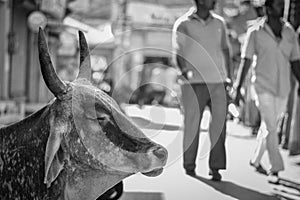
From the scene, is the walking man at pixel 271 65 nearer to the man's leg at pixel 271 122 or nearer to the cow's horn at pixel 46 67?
the man's leg at pixel 271 122

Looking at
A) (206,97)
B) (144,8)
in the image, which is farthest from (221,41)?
(144,8)

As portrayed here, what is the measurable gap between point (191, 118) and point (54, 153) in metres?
3.89

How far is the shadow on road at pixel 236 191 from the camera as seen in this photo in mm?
5031

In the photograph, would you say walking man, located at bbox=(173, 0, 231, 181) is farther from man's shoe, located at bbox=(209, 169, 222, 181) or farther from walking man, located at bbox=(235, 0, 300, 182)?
walking man, located at bbox=(235, 0, 300, 182)

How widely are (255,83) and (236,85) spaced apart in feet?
0.70

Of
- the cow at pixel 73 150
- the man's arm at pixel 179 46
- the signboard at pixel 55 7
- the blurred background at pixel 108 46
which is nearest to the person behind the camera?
the cow at pixel 73 150

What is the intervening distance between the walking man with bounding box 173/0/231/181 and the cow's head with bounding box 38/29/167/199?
10.4 ft

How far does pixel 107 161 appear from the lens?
2234 mm

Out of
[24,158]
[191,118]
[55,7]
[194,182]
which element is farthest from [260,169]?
[55,7]

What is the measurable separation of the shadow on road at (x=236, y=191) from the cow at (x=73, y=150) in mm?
2861

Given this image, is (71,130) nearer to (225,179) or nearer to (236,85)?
(225,179)

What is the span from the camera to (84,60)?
253 centimetres

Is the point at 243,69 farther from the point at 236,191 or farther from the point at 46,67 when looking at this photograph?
→ the point at 46,67

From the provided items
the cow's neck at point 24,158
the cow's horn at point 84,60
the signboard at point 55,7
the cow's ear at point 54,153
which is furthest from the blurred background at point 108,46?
the cow's ear at point 54,153
